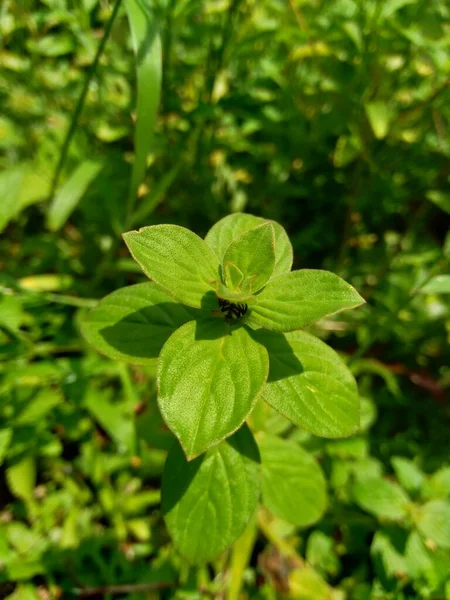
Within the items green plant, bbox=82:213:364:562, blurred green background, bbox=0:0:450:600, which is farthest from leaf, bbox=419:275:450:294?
green plant, bbox=82:213:364:562

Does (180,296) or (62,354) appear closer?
(180,296)

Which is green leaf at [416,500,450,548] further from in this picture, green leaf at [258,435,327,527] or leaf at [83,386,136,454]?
leaf at [83,386,136,454]

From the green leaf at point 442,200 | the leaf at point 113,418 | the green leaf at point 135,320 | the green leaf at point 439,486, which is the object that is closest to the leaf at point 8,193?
the leaf at point 113,418

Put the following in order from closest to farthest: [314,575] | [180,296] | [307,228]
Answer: [180,296], [314,575], [307,228]

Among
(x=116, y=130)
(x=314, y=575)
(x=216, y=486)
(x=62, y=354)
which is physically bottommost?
(x=314, y=575)

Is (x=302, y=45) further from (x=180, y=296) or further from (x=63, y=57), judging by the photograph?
(x=180, y=296)

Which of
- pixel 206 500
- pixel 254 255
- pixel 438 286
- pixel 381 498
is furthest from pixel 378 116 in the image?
pixel 206 500

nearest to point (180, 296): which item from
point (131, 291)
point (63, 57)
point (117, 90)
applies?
point (131, 291)

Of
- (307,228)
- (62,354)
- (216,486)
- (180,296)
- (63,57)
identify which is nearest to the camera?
(180,296)
